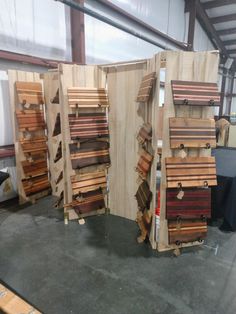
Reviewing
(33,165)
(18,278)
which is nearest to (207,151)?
(18,278)

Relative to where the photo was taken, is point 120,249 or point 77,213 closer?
point 120,249

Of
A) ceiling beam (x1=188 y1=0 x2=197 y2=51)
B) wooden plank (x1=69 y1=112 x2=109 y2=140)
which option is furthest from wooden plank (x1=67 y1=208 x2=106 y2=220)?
ceiling beam (x1=188 y1=0 x2=197 y2=51)

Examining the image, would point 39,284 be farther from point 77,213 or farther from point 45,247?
point 77,213

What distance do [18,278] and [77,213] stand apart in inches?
43.7

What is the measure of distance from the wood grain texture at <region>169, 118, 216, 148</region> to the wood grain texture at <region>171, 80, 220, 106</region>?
17 centimetres

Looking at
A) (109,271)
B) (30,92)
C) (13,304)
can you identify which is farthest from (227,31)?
(13,304)

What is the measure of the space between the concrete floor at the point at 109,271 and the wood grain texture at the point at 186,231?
17 centimetres

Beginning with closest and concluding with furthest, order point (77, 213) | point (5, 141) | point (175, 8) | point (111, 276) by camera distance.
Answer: point (111, 276)
point (77, 213)
point (5, 141)
point (175, 8)

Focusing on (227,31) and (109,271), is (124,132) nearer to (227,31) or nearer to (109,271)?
(109,271)

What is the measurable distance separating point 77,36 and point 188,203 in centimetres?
330

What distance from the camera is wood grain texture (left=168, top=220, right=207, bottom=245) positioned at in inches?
93.1

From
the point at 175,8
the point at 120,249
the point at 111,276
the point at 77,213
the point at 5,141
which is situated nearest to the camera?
the point at 111,276

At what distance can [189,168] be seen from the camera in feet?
7.40

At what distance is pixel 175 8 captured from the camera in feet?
20.6
